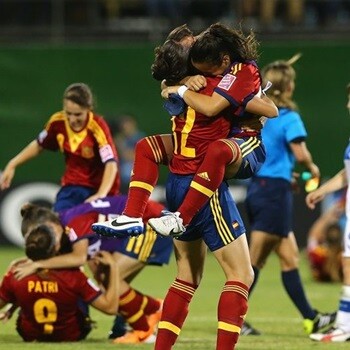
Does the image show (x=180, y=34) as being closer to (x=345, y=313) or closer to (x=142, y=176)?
(x=142, y=176)

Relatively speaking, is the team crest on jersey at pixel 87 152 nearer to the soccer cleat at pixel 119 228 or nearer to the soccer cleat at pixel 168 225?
the soccer cleat at pixel 119 228

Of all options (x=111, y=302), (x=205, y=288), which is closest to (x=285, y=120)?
(x=111, y=302)

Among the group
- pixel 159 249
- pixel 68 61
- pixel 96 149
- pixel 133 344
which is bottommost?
pixel 133 344

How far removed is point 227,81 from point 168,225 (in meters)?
0.90

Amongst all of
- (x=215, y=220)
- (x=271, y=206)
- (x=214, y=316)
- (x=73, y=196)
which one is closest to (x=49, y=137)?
(x=73, y=196)

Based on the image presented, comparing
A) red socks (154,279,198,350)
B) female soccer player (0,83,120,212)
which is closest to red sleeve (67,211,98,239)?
female soccer player (0,83,120,212)

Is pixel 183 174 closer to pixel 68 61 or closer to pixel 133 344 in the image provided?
pixel 133 344

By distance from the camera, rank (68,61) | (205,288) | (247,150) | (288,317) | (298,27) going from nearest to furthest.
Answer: (247,150), (288,317), (205,288), (68,61), (298,27)

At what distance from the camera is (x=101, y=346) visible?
27.6 feet

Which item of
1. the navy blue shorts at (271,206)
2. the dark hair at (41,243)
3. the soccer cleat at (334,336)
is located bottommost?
the soccer cleat at (334,336)

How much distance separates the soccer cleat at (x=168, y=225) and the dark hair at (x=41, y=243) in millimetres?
1881

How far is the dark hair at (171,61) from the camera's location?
23.1ft

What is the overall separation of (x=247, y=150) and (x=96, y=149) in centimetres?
300

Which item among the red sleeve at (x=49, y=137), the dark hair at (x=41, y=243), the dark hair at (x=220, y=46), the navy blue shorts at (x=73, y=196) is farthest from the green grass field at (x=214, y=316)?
the dark hair at (x=220, y=46)
